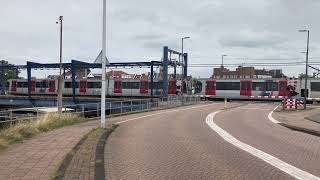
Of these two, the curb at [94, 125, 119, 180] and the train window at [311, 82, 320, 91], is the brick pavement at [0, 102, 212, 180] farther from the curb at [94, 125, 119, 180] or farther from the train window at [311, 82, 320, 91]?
the train window at [311, 82, 320, 91]

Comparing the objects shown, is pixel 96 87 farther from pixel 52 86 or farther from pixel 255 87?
pixel 255 87

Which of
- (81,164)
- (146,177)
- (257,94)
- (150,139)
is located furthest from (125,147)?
(257,94)

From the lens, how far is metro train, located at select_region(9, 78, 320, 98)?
61281 millimetres

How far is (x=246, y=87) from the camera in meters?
64.9

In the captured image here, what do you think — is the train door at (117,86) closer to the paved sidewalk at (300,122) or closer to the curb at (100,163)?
the paved sidewalk at (300,122)

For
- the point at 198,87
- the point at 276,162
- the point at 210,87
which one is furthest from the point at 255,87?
the point at 276,162

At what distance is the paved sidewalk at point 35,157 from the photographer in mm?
8859

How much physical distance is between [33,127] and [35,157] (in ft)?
23.0

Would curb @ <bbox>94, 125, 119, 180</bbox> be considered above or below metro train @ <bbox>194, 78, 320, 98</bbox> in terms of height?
below

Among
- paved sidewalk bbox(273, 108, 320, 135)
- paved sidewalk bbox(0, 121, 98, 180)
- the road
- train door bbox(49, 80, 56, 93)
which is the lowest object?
paved sidewalk bbox(273, 108, 320, 135)

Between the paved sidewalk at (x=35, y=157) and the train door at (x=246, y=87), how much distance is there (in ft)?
166

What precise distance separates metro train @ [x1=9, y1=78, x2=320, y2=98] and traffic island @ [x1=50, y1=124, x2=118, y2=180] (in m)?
44.8

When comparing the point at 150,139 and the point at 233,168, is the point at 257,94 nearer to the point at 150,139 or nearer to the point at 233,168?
the point at 150,139

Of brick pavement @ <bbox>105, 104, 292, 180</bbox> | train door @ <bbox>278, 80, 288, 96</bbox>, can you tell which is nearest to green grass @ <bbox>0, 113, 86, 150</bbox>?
brick pavement @ <bbox>105, 104, 292, 180</bbox>
